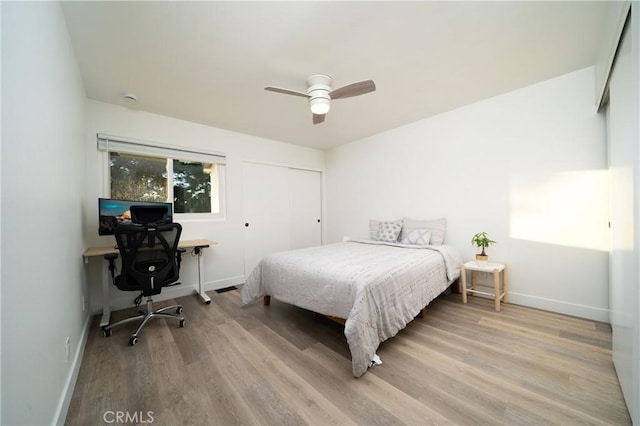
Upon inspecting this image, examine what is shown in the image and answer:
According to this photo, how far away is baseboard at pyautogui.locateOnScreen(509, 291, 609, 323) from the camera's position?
230cm

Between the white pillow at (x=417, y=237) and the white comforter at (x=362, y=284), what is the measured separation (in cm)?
23

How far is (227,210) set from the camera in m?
3.71

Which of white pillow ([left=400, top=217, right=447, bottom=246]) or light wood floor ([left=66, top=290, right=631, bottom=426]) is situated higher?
white pillow ([left=400, top=217, right=447, bottom=246])

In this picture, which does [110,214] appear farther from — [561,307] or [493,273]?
[561,307]

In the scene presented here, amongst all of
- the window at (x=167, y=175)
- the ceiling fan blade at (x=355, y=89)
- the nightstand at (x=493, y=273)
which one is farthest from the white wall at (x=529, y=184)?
the window at (x=167, y=175)

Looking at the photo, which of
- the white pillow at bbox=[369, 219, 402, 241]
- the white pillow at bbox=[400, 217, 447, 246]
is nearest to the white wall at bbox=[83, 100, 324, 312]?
the white pillow at bbox=[369, 219, 402, 241]

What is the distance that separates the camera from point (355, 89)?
2066 millimetres

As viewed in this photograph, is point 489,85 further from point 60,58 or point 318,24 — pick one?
point 60,58

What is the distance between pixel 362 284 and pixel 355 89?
160 centimetres

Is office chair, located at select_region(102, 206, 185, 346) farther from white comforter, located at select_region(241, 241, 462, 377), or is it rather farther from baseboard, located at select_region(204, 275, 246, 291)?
baseboard, located at select_region(204, 275, 246, 291)

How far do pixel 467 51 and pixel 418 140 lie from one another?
1609 millimetres

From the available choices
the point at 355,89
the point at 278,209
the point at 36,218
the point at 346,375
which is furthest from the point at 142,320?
the point at 355,89

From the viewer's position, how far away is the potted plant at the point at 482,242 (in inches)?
→ 111

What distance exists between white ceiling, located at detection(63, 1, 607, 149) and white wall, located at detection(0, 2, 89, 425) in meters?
0.42
